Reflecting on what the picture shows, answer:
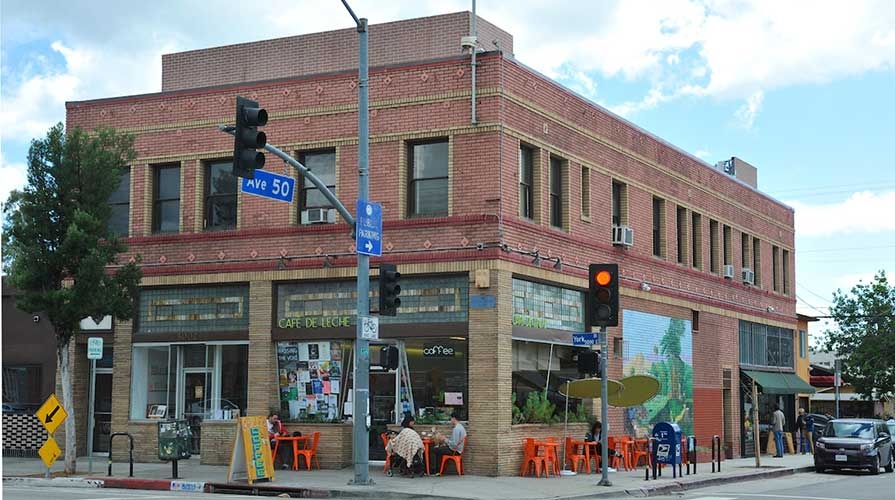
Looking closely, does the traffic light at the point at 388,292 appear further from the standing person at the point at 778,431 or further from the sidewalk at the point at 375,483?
the standing person at the point at 778,431

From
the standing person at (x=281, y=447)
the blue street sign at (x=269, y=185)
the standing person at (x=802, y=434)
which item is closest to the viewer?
the blue street sign at (x=269, y=185)

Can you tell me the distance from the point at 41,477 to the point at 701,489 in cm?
1361

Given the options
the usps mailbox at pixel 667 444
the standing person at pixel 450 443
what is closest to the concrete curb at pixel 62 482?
the standing person at pixel 450 443

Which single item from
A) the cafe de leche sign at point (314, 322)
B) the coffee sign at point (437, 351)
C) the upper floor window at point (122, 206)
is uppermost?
the upper floor window at point (122, 206)

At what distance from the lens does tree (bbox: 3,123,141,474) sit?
804 inches

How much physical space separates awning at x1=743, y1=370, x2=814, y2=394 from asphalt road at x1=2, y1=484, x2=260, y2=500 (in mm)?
22905

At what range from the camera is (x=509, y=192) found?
71.7ft

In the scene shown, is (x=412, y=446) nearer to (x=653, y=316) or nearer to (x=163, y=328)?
(x=163, y=328)

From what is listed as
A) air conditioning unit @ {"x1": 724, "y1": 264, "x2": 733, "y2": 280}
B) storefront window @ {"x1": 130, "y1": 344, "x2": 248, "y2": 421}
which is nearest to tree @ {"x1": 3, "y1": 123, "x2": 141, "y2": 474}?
storefront window @ {"x1": 130, "y1": 344, "x2": 248, "y2": 421}

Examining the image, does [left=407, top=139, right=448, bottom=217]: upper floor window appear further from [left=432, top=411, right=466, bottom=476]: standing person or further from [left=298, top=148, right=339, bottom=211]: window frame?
[left=432, top=411, right=466, bottom=476]: standing person

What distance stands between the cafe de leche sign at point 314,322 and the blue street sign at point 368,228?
4.46 meters

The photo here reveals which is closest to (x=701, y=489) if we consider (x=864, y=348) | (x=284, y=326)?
(x=284, y=326)

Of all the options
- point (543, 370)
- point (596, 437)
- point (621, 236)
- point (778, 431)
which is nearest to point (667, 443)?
point (596, 437)

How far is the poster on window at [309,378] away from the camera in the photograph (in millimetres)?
22766
